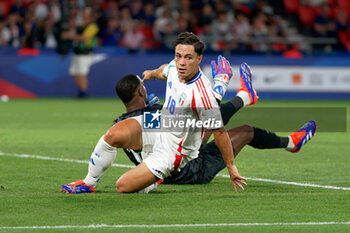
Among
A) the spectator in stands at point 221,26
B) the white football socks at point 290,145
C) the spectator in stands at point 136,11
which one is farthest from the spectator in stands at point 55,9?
the white football socks at point 290,145

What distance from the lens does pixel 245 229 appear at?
19.5 ft

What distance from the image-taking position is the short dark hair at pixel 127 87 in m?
7.79

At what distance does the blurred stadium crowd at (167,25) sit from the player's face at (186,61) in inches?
638

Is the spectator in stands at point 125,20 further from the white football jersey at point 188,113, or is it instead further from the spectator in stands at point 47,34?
the white football jersey at point 188,113

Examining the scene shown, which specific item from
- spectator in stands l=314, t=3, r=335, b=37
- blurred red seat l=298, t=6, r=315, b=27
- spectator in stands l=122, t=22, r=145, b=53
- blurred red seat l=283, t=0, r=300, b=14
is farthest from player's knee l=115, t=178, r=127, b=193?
blurred red seat l=283, t=0, r=300, b=14

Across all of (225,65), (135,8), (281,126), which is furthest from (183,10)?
(225,65)

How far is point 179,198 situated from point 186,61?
1.29 m

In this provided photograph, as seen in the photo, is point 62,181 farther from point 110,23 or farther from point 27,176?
point 110,23

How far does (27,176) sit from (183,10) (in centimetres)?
1699

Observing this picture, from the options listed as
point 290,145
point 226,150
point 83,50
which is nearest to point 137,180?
point 226,150

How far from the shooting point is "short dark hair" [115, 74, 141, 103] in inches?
307

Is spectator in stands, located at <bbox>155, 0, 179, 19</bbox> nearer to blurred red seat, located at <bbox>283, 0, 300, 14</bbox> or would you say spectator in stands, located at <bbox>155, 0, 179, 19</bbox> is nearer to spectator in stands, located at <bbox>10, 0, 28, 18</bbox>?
blurred red seat, located at <bbox>283, 0, 300, 14</bbox>

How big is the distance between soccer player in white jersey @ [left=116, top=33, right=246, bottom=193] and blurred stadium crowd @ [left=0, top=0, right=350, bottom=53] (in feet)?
52.7

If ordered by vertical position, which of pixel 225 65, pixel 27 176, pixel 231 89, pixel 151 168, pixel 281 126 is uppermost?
pixel 225 65
